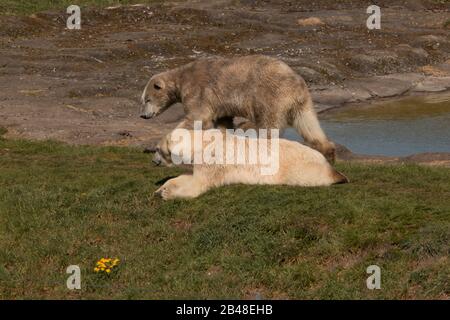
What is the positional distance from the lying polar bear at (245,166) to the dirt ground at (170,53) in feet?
35.8

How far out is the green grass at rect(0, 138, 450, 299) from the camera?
10.9 m

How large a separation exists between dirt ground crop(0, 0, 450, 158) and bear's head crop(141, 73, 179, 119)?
6314 mm

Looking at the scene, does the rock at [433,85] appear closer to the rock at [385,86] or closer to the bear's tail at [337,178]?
the rock at [385,86]

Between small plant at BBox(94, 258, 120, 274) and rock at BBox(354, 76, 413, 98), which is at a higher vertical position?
small plant at BBox(94, 258, 120, 274)

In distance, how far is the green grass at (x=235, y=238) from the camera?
35.7 ft

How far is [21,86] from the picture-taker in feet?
112

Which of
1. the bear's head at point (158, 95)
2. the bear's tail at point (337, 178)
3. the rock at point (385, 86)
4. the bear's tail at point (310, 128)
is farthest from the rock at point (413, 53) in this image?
the bear's tail at point (337, 178)

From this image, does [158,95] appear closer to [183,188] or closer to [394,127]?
[183,188]

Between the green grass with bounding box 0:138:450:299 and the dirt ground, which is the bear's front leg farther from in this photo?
the dirt ground

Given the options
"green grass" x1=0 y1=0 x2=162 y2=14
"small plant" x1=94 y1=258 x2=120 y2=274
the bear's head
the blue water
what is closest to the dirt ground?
the blue water

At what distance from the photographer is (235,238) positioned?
1252 centimetres

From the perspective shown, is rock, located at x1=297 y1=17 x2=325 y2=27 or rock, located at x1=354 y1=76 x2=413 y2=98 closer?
rock, located at x1=354 y1=76 x2=413 y2=98
